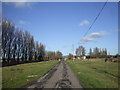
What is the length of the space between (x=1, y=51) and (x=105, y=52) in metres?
128

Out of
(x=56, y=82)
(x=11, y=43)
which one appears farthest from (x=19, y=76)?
(x=11, y=43)

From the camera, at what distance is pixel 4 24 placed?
50438 mm

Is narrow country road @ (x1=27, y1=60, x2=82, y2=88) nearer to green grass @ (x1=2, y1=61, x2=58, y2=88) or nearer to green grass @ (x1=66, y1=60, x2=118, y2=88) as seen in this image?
green grass @ (x1=66, y1=60, x2=118, y2=88)

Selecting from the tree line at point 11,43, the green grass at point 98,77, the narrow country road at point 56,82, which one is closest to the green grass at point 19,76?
the narrow country road at point 56,82

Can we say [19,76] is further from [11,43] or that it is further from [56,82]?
[11,43]

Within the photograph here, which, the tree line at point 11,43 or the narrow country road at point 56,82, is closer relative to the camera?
the narrow country road at point 56,82

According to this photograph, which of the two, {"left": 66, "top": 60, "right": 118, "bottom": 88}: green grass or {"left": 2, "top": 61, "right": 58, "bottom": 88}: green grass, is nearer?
{"left": 66, "top": 60, "right": 118, "bottom": 88}: green grass

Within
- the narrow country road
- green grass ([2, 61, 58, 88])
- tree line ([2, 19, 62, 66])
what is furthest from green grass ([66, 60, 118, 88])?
tree line ([2, 19, 62, 66])

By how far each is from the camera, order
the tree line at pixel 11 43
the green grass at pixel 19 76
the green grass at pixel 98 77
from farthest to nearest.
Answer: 1. the tree line at pixel 11 43
2. the green grass at pixel 19 76
3. the green grass at pixel 98 77

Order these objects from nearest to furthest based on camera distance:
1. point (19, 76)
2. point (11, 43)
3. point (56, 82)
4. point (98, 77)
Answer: point (56, 82)
point (98, 77)
point (19, 76)
point (11, 43)

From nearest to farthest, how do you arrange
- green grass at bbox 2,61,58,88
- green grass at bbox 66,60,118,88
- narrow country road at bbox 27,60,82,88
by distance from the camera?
narrow country road at bbox 27,60,82,88, green grass at bbox 66,60,118,88, green grass at bbox 2,61,58,88

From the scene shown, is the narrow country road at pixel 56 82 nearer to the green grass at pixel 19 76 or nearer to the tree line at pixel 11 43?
the green grass at pixel 19 76

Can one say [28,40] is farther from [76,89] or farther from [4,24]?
[76,89]

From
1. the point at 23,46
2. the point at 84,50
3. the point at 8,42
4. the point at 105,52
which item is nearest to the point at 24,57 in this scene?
the point at 23,46
